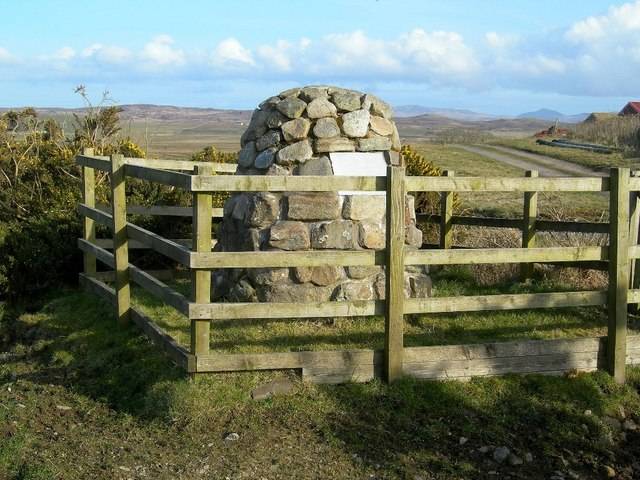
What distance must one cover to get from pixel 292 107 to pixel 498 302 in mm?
3128

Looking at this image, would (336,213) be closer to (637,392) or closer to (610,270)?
(610,270)

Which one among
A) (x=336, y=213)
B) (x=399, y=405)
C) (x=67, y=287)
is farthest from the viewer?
(x=67, y=287)

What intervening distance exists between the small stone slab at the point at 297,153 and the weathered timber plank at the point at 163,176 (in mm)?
1490

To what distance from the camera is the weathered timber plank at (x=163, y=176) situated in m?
6.38

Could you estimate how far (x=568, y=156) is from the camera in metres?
34.0

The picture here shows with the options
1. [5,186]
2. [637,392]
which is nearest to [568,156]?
[5,186]

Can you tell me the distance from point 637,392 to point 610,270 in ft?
3.51

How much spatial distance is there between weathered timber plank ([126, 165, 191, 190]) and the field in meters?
1.58

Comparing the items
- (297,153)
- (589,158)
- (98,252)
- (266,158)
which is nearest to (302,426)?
(297,153)

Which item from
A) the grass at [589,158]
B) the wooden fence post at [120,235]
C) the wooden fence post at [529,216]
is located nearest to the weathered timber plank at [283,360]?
the wooden fence post at [120,235]

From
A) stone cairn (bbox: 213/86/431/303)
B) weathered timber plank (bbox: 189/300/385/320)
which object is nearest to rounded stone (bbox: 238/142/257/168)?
stone cairn (bbox: 213/86/431/303)

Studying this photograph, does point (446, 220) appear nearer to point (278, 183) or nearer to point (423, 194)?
point (423, 194)

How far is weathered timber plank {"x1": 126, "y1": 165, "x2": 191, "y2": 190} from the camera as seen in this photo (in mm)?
6382

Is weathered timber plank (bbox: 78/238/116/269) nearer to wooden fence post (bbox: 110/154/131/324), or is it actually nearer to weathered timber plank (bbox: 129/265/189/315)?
wooden fence post (bbox: 110/154/131/324)
